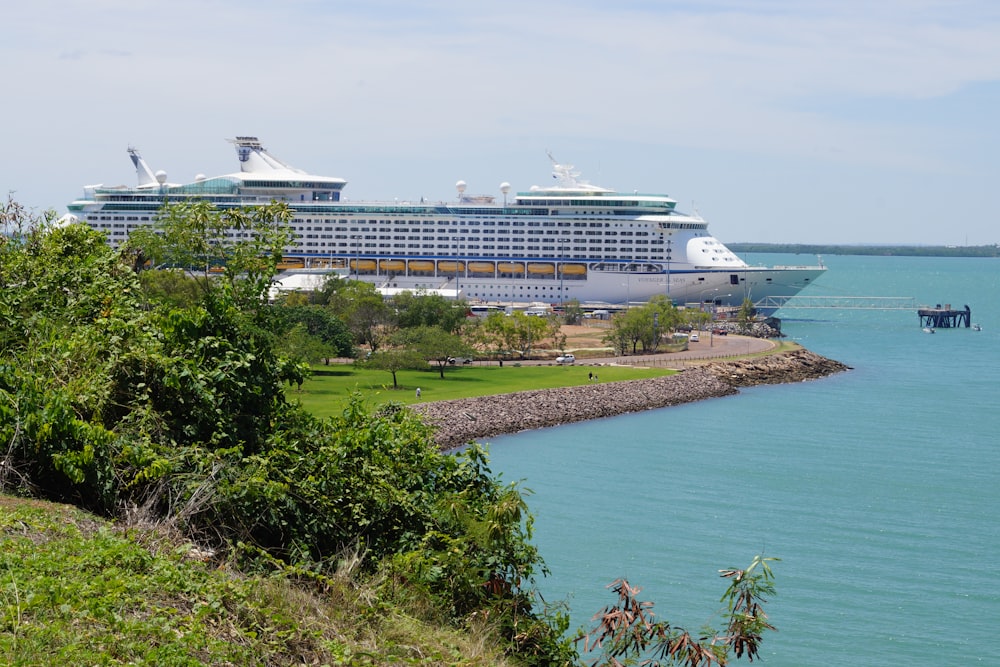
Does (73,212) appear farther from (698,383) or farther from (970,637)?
(970,637)

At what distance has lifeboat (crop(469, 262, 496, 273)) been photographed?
284ft

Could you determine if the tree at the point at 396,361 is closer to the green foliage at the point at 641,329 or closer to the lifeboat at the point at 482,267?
the green foliage at the point at 641,329

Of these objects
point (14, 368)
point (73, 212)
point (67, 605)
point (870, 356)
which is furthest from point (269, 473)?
point (73, 212)

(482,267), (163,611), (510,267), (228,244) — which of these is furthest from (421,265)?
(163,611)

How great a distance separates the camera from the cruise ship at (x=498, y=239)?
82000mm

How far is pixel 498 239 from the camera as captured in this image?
8619 centimetres

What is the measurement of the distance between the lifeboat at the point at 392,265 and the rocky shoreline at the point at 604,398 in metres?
37.9

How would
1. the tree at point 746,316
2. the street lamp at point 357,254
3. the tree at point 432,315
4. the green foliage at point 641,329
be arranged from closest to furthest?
1. the tree at point 432,315
2. the green foliage at point 641,329
3. the tree at point 746,316
4. the street lamp at point 357,254

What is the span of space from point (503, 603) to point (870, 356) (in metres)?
58.5

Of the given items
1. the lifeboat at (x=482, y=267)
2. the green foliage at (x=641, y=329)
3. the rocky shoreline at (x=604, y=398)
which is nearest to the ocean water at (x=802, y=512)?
the rocky shoreline at (x=604, y=398)

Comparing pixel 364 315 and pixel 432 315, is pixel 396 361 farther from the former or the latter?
pixel 432 315

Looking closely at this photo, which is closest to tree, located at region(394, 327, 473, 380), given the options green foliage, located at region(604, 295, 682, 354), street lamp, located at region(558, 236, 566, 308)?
green foliage, located at region(604, 295, 682, 354)

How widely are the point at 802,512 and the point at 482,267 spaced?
61769 mm

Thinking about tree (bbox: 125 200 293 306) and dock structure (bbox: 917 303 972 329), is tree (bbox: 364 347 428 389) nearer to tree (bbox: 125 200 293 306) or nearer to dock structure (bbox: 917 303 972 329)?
tree (bbox: 125 200 293 306)
